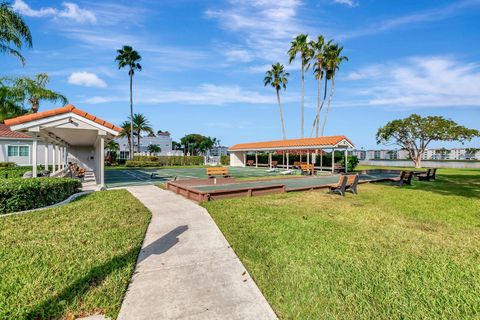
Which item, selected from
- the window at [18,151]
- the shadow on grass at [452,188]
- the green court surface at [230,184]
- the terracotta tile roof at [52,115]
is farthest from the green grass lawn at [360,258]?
the window at [18,151]

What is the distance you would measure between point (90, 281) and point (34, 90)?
137ft

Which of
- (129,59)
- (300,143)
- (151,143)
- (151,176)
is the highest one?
(129,59)

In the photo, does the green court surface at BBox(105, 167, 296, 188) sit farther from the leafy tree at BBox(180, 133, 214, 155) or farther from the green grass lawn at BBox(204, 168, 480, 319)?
the leafy tree at BBox(180, 133, 214, 155)

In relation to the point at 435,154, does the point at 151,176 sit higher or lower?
lower

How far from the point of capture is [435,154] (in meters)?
54.7

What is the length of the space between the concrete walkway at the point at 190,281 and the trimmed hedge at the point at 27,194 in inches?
170

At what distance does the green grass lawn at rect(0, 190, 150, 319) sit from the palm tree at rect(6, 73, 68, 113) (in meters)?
36.5

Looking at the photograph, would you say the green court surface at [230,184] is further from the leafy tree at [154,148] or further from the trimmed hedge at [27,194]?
the leafy tree at [154,148]

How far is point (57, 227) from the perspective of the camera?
5.95m

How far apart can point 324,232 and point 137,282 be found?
395 centimetres

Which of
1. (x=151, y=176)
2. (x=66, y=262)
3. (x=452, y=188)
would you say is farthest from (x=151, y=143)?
(x=66, y=262)

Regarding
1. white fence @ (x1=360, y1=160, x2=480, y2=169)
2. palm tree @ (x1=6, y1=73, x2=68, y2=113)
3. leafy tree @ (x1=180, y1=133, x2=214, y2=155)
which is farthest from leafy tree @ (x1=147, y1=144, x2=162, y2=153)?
white fence @ (x1=360, y1=160, x2=480, y2=169)

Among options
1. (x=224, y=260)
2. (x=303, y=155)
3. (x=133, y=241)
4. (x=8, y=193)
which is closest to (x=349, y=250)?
(x=224, y=260)

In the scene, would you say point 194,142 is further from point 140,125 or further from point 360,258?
point 360,258
